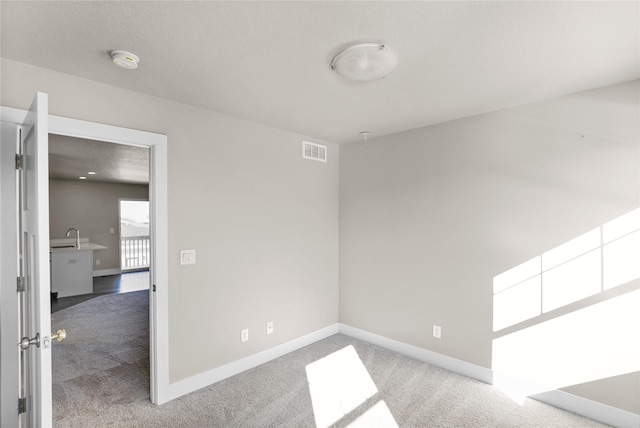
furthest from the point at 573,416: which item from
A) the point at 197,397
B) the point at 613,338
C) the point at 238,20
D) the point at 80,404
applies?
the point at 80,404

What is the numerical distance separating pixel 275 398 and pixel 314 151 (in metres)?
2.57

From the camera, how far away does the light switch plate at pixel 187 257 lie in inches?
103

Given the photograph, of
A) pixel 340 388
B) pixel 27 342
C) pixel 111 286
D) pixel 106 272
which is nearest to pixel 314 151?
pixel 340 388

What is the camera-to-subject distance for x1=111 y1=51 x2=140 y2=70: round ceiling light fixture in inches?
69.9

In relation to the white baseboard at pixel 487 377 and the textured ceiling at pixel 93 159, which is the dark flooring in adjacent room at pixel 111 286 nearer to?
the textured ceiling at pixel 93 159

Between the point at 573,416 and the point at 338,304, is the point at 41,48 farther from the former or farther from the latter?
the point at 573,416

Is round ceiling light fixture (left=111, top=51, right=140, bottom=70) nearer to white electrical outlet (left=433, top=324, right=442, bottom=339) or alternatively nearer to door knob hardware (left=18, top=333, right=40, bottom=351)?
door knob hardware (left=18, top=333, right=40, bottom=351)

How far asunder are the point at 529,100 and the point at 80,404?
14.2 feet

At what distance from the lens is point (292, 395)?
102 inches

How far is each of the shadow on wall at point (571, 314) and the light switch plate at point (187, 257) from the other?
266 cm

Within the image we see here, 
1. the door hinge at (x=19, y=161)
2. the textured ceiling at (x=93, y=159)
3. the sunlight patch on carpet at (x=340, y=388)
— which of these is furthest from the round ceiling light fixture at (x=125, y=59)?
the sunlight patch on carpet at (x=340, y=388)

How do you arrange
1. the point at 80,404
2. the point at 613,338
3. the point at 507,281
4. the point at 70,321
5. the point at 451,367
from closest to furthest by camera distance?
the point at 613,338 < the point at 80,404 < the point at 507,281 < the point at 451,367 < the point at 70,321

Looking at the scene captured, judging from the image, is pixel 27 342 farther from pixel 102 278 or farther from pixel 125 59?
pixel 102 278

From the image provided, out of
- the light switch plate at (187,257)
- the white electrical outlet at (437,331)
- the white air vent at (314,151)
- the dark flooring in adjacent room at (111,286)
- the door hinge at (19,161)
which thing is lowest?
the dark flooring in adjacent room at (111,286)
